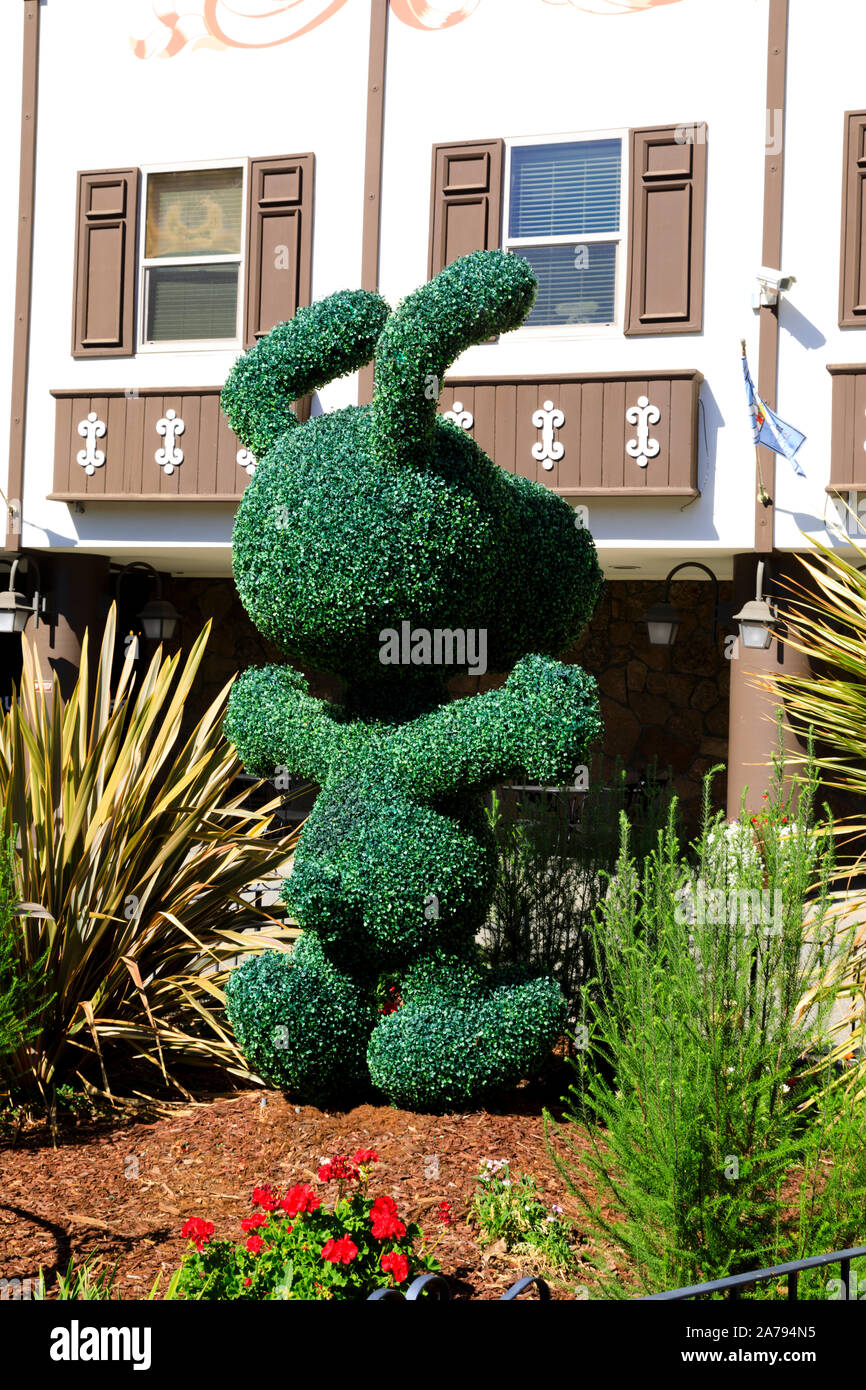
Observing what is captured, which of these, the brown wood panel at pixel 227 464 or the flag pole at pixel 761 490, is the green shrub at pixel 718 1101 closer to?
the flag pole at pixel 761 490

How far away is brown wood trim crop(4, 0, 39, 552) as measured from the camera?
428 inches

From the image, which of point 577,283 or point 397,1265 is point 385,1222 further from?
point 577,283

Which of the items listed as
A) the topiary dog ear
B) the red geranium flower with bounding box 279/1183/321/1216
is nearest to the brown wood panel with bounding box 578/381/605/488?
the topiary dog ear

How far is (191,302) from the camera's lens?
10766mm

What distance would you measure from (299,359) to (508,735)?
158 centimetres

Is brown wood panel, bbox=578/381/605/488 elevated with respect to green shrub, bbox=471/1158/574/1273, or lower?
elevated

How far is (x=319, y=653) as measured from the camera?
432cm

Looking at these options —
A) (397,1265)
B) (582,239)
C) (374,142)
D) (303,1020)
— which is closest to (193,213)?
(374,142)

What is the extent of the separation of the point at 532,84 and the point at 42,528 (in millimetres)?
5342

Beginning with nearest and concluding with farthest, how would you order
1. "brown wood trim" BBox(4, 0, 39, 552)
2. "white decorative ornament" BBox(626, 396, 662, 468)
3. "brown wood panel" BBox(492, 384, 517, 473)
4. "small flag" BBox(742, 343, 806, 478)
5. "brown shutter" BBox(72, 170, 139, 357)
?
1. "small flag" BBox(742, 343, 806, 478)
2. "white decorative ornament" BBox(626, 396, 662, 468)
3. "brown wood panel" BBox(492, 384, 517, 473)
4. "brown shutter" BBox(72, 170, 139, 357)
5. "brown wood trim" BBox(4, 0, 39, 552)

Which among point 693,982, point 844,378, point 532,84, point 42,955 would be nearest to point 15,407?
point 532,84

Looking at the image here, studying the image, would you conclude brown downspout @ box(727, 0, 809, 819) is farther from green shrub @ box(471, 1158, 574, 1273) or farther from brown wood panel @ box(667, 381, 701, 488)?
green shrub @ box(471, 1158, 574, 1273)

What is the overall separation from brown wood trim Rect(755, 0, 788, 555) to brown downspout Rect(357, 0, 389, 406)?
2898 millimetres
